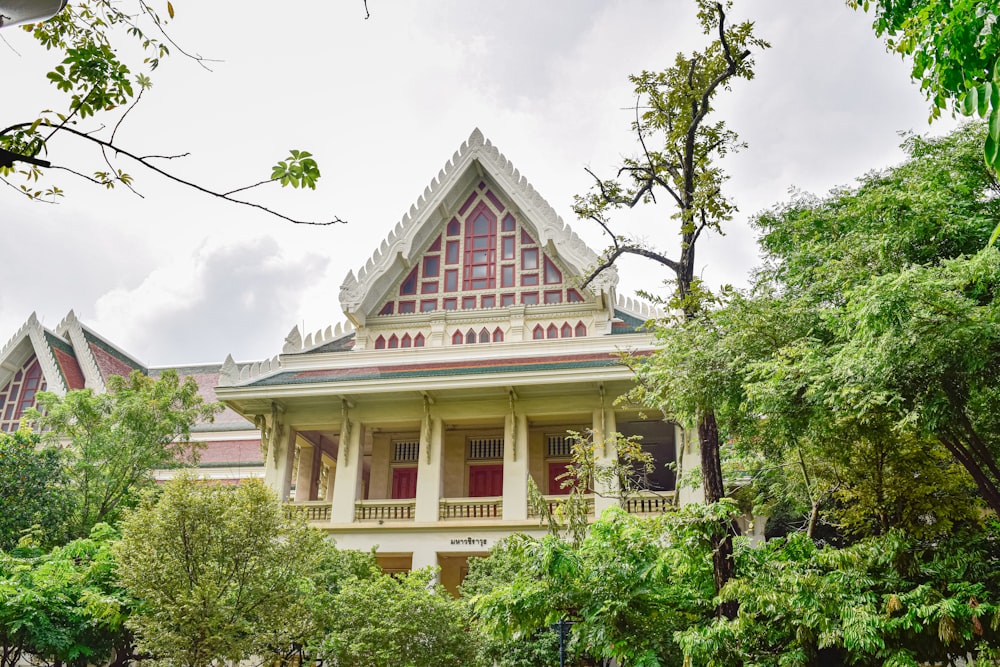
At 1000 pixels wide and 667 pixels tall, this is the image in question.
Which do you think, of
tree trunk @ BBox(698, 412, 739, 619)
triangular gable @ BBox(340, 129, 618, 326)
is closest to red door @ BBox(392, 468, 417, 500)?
triangular gable @ BBox(340, 129, 618, 326)

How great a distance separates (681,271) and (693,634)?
4624 millimetres

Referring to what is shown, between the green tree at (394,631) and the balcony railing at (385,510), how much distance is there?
5.53 meters

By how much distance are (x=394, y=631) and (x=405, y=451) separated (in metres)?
9.25

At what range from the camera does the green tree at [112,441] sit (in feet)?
53.2

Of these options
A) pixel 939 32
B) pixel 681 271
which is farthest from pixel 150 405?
pixel 939 32

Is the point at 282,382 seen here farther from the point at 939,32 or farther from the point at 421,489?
the point at 939,32

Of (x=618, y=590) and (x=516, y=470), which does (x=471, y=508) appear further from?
(x=618, y=590)

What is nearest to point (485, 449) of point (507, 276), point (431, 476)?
point (431, 476)

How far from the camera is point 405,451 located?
1952cm

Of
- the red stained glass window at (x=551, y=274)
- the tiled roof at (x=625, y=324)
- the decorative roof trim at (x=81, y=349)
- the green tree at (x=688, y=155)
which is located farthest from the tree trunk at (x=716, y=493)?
the decorative roof trim at (x=81, y=349)

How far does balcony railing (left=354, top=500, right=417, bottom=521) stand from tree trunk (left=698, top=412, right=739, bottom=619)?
27.7ft

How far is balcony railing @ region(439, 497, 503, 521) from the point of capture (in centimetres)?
1636

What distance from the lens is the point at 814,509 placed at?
9.68 metres

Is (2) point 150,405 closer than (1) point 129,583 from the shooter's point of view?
No
